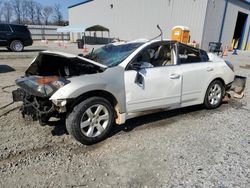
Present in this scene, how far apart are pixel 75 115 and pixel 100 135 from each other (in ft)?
1.89

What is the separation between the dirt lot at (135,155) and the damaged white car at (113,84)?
1.16ft

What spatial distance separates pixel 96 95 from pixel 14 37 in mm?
15070

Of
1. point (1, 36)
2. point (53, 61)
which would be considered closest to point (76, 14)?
point (1, 36)

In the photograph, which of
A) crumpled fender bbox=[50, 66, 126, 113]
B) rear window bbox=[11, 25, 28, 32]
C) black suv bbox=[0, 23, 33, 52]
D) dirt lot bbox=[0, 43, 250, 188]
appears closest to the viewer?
dirt lot bbox=[0, 43, 250, 188]

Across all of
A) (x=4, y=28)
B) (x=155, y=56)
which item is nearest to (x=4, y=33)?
(x=4, y=28)

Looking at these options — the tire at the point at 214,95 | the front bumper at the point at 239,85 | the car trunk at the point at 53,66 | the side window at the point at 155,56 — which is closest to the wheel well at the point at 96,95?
the car trunk at the point at 53,66

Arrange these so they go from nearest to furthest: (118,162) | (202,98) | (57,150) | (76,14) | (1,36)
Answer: (118,162), (57,150), (202,98), (1,36), (76,14)

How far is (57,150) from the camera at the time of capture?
3.46 meters

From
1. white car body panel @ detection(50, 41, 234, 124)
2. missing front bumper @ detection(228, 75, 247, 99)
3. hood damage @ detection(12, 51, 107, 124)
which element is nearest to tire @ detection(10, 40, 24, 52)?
hood damage @ detection(12, 51, 107, 124)

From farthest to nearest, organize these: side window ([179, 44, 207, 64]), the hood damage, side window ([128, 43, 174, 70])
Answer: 1. side window ([179, 44, 207, 64])
2. side window ([128, 43, 174, 70])
3. the hood damage

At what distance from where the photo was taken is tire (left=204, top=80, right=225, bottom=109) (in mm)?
5168

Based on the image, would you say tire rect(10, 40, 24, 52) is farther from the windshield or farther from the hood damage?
the windshield

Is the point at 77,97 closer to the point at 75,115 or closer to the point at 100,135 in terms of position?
the point at 75,115

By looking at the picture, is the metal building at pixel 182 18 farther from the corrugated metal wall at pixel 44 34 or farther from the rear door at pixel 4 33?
the rear door at pixel 4 33
